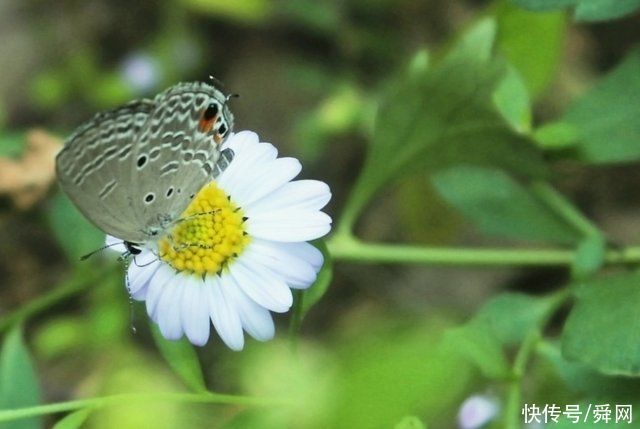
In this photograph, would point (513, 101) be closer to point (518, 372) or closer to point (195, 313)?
point (518, 372)

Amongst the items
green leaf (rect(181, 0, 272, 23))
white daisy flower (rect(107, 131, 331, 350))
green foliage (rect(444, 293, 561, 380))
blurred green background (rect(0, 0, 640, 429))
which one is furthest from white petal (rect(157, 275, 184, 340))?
green leaf (rect(181, 0, 272, 23))

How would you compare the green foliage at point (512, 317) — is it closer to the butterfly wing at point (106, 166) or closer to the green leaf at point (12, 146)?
the butterfly wing at point (106, 166)

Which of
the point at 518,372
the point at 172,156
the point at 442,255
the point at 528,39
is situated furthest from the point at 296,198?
the point at 528,39

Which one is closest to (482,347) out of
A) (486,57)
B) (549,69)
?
(486,57)

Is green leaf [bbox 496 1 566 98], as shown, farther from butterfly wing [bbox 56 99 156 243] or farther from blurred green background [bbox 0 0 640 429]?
butterfly wing [bbox 56 99 156 243]

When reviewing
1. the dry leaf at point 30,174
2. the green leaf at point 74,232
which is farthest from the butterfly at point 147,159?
the dry leaf at point 30,174

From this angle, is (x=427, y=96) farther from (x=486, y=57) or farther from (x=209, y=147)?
(x=209, y=147)

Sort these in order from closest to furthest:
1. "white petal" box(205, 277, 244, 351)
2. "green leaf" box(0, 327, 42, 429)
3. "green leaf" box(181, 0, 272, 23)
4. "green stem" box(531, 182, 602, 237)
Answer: "white petal" box(205, 277, 244, 351)
"green leaf" box(0, 327, 42, 429)
"green stem" box(531, 182, 602, 237)
"green leaf" box(181, 0, 272, 23)
